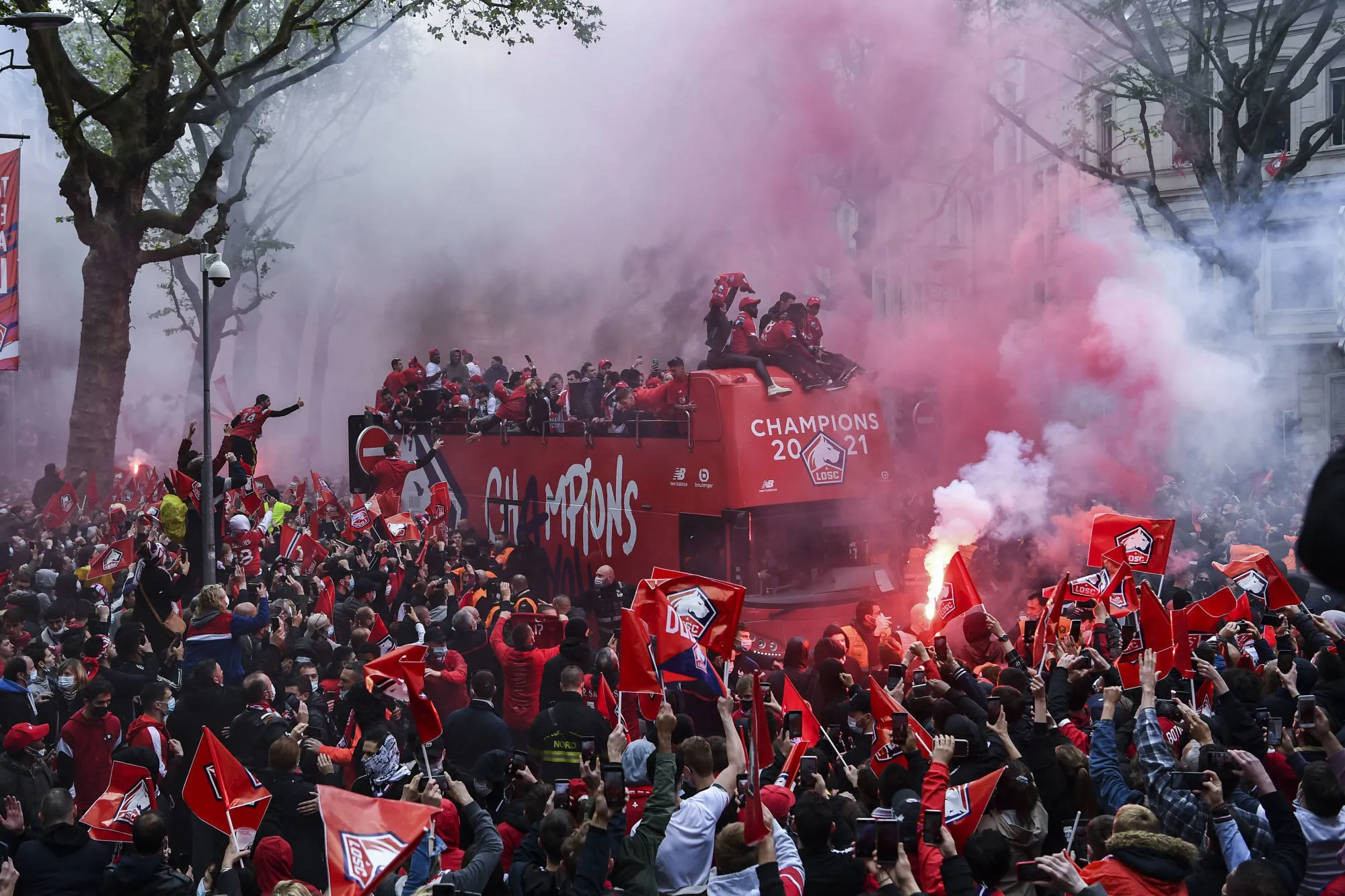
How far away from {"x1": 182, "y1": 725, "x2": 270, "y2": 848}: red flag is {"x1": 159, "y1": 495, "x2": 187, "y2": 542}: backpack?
31.1 feet

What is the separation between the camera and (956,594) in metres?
9.24

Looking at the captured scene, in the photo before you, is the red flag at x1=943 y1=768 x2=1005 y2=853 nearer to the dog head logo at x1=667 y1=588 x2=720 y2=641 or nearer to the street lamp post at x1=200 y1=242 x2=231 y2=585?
the dog head logo at x1=667 y1=588 x2=720 y2=641

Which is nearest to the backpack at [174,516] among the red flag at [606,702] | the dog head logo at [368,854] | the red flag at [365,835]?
the red flag at [606,702]

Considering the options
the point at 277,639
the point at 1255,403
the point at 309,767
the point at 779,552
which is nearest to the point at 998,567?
the point at 779,552

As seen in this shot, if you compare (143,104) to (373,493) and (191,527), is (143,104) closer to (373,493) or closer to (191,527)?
→ (373,493)

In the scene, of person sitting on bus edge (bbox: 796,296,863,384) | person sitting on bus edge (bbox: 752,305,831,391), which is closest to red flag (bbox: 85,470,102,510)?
person sitting on bus edge (bbox: 752,305,831,391)

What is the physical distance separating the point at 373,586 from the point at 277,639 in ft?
7.75

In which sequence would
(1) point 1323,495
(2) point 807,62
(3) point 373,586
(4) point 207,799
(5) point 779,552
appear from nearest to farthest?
(1) point 1323,495
(4) point 207,799
(3) point 373,586
(5) point 779,552
(2) point 807,62

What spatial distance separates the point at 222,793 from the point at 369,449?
1392cm

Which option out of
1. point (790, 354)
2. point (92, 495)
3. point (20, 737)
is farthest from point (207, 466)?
point (92, 495)

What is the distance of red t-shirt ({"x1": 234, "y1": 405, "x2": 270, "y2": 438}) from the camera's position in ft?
52.2

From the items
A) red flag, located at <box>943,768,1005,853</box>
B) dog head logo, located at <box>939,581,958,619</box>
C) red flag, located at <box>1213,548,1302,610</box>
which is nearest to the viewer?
red flag, located at <box>943,768,1005,853</box>

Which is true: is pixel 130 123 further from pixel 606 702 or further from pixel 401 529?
pixel 606 702

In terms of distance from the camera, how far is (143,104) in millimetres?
18812
